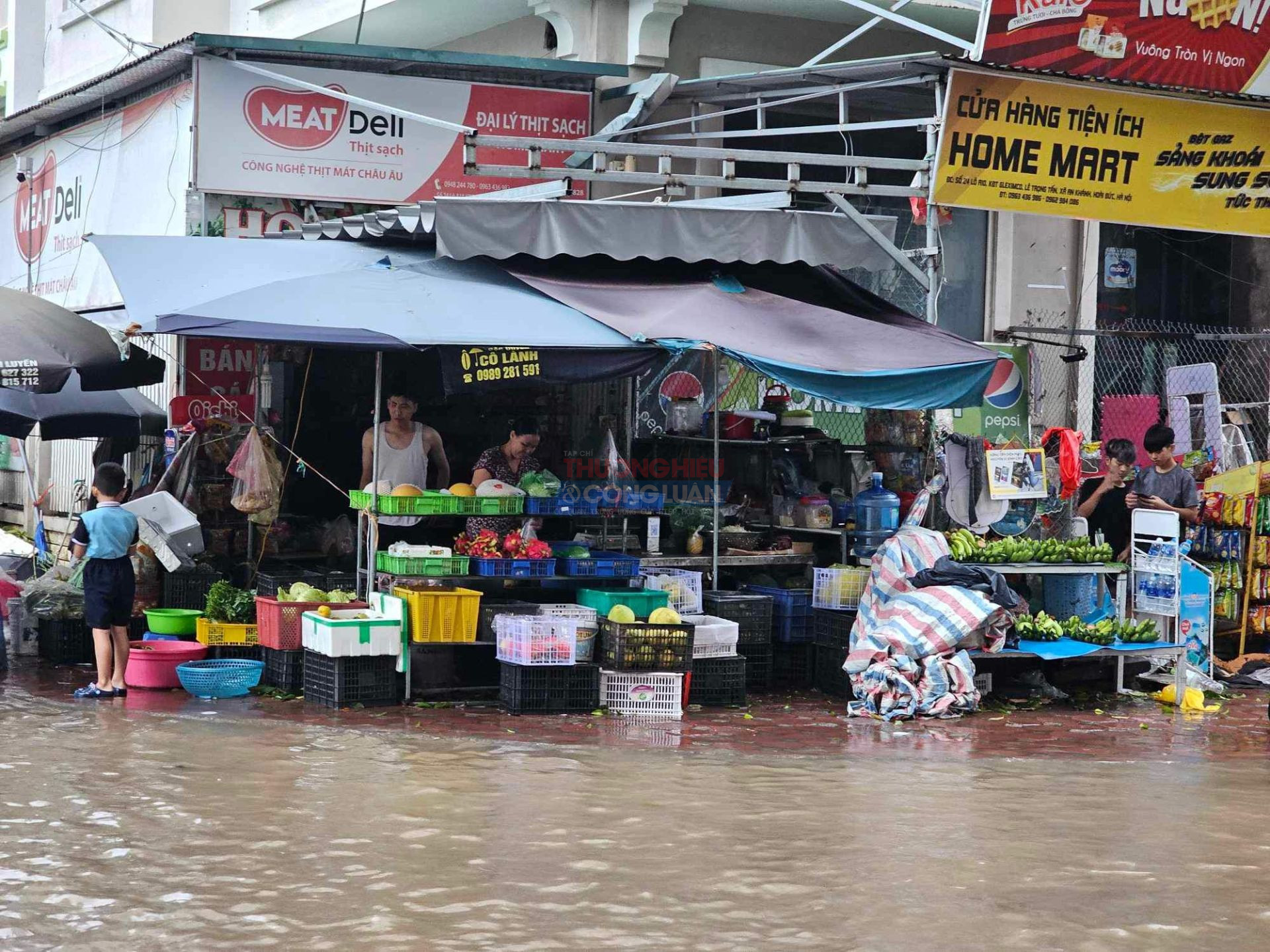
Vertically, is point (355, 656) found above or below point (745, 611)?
below

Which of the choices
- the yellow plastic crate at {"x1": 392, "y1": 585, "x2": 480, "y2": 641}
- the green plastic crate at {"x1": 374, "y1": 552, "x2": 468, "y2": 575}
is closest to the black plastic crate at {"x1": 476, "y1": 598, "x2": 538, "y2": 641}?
the yellow plastic crate at {"x1": 392, "y1": 585, "x2": 480, "y2": 641}

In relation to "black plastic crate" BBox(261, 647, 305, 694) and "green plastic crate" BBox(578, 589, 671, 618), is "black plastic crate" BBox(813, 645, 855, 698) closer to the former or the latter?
"green plastic crate" BBox(578, 589, 671, 618)

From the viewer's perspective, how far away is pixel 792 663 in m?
12.3

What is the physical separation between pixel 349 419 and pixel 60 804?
22.9 ft

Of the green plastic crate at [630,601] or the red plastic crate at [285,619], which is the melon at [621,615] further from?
the red plastic crate at [285,619]

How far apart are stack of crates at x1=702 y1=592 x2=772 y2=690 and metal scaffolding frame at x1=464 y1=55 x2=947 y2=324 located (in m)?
2.70

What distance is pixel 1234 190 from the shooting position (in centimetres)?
1203

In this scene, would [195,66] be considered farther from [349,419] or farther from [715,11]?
[715,11]

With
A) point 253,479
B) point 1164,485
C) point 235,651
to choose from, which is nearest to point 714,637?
point 235,651

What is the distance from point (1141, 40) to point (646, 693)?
19.5 feet

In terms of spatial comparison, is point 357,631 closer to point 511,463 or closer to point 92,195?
point 511,463

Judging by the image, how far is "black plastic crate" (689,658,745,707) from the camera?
436 inches

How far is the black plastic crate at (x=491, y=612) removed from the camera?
35.1ft

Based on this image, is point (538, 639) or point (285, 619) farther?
point (285, 619)
